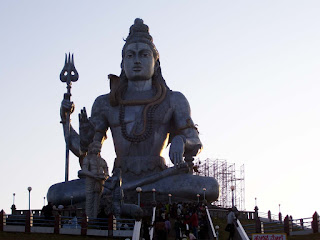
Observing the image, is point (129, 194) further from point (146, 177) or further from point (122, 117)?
point (122, 117)

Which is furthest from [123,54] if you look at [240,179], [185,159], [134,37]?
[240,179]

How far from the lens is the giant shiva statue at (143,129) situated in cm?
2938

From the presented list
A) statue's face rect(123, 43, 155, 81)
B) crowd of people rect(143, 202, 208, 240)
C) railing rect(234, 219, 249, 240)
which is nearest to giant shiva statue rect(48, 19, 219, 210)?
statue's face rect(123, 43, 155, 81)

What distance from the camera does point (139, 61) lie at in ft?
102

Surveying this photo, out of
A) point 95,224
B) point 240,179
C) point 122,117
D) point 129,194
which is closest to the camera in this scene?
point 95,224

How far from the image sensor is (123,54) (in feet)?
104

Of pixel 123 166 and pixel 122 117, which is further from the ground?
pixel 122 117

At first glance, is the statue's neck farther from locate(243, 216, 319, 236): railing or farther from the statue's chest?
locate(243, 216, 319, 236): railing

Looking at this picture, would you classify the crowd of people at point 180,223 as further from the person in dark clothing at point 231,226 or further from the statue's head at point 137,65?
the statue's head at point 137,65

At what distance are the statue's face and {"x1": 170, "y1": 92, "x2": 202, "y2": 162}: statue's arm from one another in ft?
4.79

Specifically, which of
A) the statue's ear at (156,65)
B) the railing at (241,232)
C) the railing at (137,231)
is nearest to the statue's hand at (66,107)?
the statue's ear at (156,65)

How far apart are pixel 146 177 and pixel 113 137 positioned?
2683 millimetres

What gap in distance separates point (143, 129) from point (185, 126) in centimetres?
165

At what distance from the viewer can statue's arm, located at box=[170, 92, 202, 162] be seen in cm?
2995
